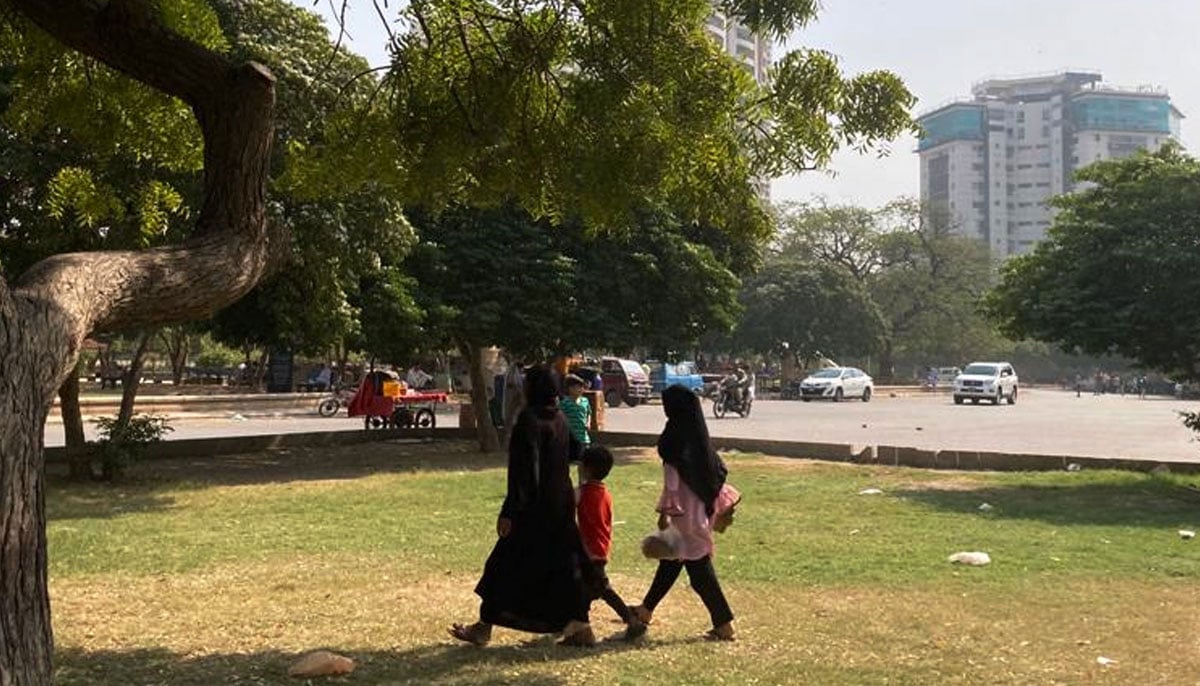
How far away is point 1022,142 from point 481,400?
447ft

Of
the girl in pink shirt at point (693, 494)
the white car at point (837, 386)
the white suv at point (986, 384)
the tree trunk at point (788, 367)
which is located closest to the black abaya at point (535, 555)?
the girl in pink shirt at point (693, 494)

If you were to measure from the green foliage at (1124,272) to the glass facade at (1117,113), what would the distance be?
133m

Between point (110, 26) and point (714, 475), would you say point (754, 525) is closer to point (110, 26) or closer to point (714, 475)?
point (714, 475)

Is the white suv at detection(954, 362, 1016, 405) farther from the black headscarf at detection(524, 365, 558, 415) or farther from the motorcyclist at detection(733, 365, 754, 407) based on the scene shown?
the black headscarf at detection(524, 365, 558, 415)

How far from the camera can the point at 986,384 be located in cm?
3944

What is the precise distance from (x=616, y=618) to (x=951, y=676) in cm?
207

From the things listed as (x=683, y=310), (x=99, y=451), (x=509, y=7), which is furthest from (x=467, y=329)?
(x=509, y=7)

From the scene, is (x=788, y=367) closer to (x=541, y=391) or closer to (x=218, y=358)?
(x=218, y=358)

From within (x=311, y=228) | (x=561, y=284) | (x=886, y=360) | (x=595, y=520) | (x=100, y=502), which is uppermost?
(x=311, y=228)

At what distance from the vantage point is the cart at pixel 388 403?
2164 centimetres

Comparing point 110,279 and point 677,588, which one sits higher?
point 110,279

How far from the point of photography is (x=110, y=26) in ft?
14.5

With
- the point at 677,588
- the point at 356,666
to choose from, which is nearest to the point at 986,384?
the point at 677,588

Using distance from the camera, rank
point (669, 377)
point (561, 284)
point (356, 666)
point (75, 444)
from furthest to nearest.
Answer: point (669, 377) < point (561, 284) < point (75, 444) < point (356, 666)
